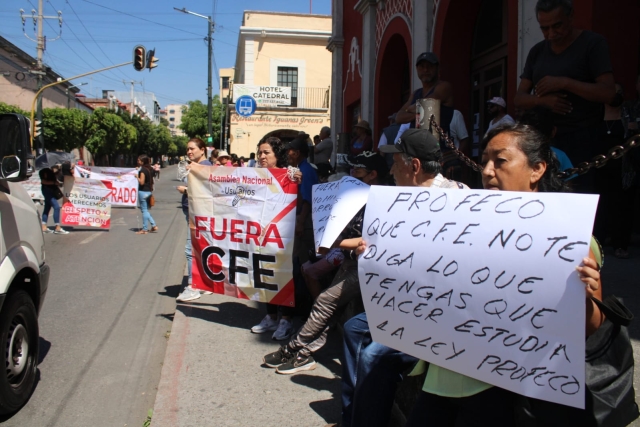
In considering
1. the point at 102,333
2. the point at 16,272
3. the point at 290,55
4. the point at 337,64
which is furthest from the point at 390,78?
the point at 290,55

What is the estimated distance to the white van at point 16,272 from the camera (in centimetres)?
370

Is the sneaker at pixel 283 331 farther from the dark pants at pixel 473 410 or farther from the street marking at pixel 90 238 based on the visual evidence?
the street marking at pixel 90 238

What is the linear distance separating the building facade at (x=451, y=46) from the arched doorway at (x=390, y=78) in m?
0.02

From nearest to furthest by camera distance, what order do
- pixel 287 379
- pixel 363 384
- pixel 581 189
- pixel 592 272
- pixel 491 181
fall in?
pixel 592 272 < pixel 491 181 < pixel 363 384 < pixel 581 189 < pixel 287 379

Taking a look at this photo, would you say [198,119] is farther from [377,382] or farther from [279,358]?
[377,382]

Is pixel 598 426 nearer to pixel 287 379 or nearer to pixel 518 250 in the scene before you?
pixel 518 250

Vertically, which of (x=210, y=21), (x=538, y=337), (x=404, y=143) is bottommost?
(x=538, y=337)

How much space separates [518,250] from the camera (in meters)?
1.90

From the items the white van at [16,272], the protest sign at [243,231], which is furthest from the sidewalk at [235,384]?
the white van at [16,272]

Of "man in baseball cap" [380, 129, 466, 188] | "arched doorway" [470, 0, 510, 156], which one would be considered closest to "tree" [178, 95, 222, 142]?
"arched doorway" [470, 0, 510, 156]

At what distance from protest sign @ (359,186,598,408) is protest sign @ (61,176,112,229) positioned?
13.0m

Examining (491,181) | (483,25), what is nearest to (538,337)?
(491,181)

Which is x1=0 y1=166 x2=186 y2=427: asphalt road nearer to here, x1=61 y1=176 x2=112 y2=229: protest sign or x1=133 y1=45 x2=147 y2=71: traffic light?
x1=61 y1=176 x2=112 y2=229: protest sign

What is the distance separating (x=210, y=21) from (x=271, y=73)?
15.0ft
